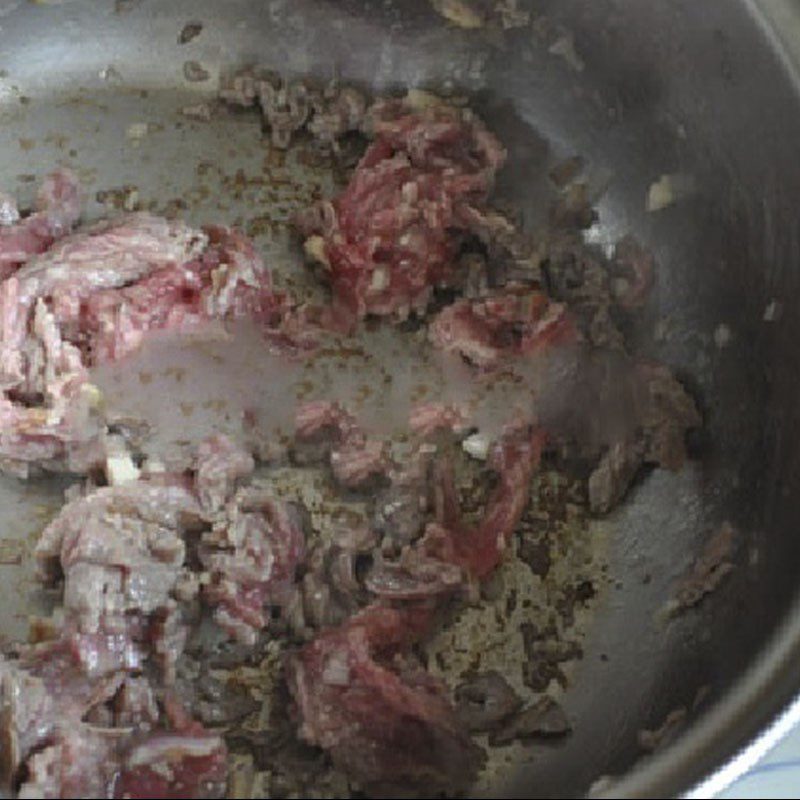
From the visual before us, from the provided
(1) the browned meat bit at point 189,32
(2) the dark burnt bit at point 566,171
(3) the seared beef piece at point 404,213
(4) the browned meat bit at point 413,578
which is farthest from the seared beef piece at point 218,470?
(1) the browned meat bit at point 189,32

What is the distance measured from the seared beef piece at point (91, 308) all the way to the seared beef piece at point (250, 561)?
0.29 meters

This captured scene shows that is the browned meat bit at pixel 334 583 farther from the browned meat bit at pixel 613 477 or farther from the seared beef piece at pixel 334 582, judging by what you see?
the browned meat bit at pixel 613 477

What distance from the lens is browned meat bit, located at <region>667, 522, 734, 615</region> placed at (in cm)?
242

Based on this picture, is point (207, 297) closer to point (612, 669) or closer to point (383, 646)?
point (383, 646)

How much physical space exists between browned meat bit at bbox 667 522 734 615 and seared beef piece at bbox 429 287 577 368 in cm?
55

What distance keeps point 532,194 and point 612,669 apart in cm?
109

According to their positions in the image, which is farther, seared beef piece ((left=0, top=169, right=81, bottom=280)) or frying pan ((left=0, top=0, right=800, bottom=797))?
seared beef piece ((left=0, top=169, right=81, bottom=280))

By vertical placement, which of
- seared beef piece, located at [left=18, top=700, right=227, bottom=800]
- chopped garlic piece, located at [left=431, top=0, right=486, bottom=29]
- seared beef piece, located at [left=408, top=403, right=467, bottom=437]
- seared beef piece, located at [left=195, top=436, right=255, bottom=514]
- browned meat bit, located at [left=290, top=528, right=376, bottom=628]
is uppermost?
chopped garlic piece, located at [left=431, top=0, right=486, bottom=29]

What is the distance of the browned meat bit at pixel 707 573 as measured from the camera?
242 cm

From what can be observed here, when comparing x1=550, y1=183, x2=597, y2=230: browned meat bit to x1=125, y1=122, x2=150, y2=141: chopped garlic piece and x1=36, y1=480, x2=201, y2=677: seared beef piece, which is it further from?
x1=36, y1=480, x2=201, y2=677: seared beef piece

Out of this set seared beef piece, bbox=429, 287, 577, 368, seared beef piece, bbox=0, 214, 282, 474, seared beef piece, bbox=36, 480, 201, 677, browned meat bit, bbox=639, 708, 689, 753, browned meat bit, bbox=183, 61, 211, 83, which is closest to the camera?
browned meat bit, bbox=639, 708, 689, 753

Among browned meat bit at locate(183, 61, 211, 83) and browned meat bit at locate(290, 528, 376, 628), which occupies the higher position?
browned meat bit at locate(183, 61, 211, 83)

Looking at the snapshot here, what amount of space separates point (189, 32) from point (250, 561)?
135 centimetres

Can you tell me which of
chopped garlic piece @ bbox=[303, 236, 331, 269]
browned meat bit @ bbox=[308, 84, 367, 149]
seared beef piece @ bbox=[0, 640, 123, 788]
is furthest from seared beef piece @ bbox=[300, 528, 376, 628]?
browned meat bit @ bbox=[308, 84, 367, 149]
